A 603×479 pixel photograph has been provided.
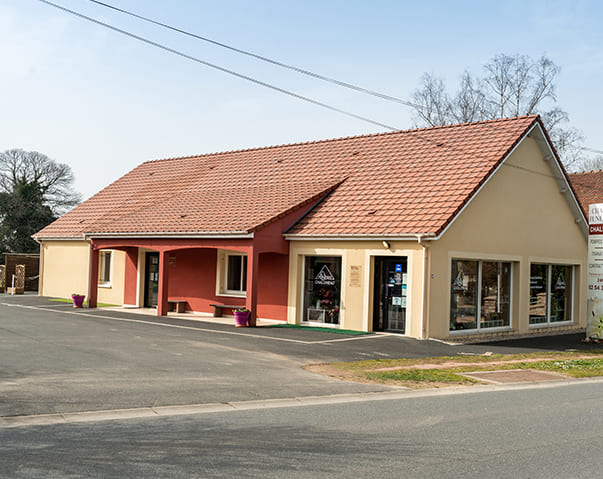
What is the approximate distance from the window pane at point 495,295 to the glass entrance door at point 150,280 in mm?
12579

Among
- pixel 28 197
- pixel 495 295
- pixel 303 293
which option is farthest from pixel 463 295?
pixel 28 197

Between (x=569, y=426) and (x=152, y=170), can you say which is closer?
(x=569, y=426)

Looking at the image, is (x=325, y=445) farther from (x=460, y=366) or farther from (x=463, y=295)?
(x=463, y=295)

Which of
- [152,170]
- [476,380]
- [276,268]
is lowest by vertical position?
[476,380]

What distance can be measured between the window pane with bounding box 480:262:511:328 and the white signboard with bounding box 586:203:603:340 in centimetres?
243

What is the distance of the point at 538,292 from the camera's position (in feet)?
74.8

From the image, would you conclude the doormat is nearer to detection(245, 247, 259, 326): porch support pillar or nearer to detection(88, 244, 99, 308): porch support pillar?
detection(245, 247, 259, 326): porch support pillar

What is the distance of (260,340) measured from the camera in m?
16.6

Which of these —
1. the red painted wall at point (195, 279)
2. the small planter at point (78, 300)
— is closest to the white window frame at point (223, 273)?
the red painted wall at point (195, 279)

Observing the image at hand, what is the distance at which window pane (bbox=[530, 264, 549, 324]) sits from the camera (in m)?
22.5

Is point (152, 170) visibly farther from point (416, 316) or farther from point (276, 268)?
point (416, 316)

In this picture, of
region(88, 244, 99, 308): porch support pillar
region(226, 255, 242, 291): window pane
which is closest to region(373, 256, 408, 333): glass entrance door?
region(226, 255, 242, 291): window pane

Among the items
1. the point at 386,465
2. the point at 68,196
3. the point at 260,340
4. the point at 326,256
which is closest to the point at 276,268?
the point at 326,256

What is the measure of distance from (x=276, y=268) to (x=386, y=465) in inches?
606
